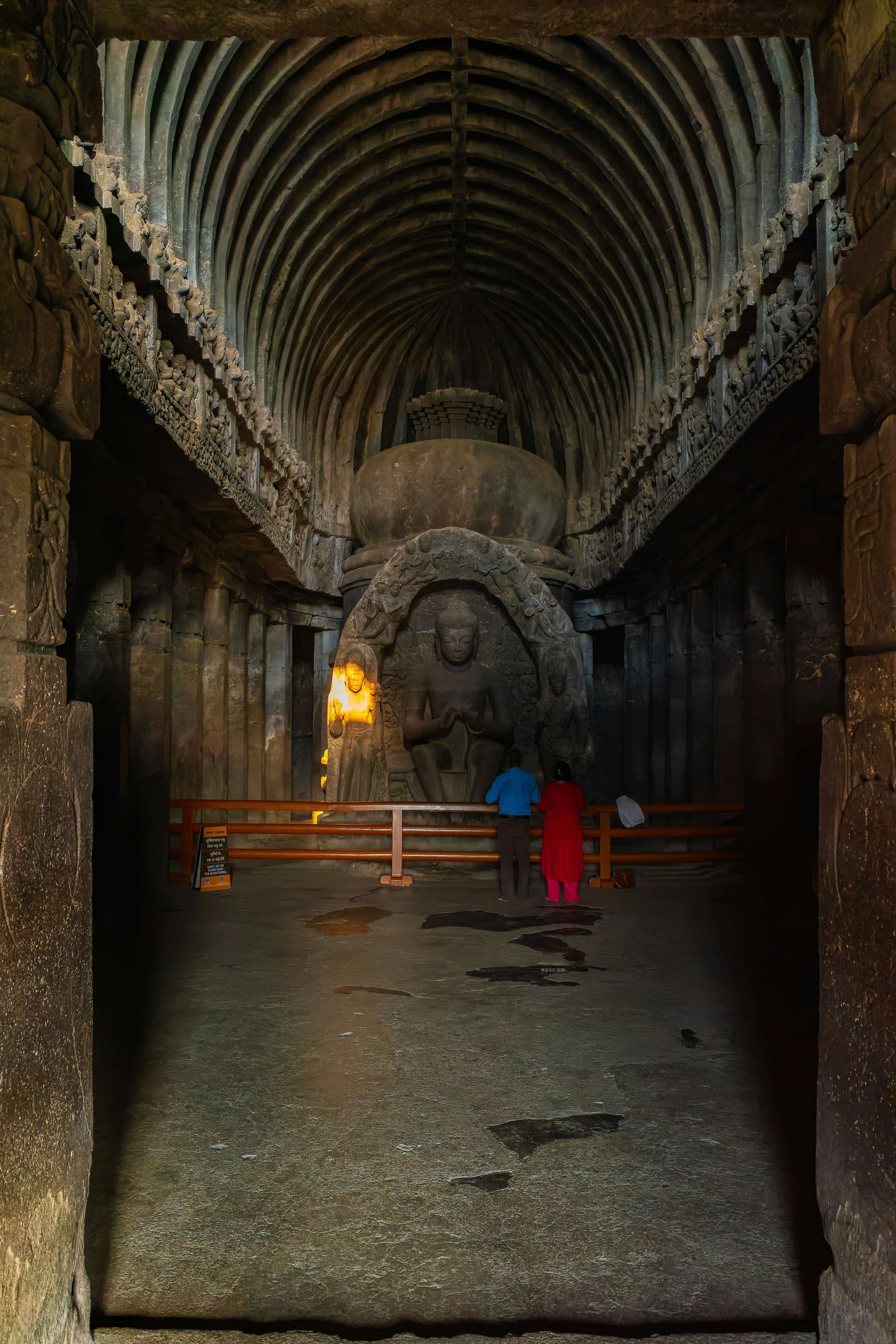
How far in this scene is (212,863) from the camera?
9.00 meters

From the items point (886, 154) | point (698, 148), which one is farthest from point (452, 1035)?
point (698, 148)

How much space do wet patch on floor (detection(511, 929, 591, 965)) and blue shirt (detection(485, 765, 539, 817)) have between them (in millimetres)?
1385

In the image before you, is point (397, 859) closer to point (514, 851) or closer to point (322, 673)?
point (514, 851)

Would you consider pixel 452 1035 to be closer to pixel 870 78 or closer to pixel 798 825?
pixel 870 78

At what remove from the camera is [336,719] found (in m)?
11.7

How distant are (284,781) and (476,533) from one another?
6902mm

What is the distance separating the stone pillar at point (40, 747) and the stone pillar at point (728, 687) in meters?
10.4

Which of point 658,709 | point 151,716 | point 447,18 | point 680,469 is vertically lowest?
point 151,716

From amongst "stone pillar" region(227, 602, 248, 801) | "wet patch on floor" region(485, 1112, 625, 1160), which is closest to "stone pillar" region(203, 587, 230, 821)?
"stone pillar" region(227, 602, 248, 801)

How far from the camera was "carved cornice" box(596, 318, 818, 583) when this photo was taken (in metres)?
7.12

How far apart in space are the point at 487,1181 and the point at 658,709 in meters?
12.8

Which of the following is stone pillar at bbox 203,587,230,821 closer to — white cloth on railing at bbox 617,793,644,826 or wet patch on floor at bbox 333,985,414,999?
white cloth on railing at bbox 617,793,644,826

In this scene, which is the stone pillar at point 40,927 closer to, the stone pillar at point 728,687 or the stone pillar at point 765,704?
the stone pillar at point 765,704

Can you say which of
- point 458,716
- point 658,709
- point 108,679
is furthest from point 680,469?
point 108,679
